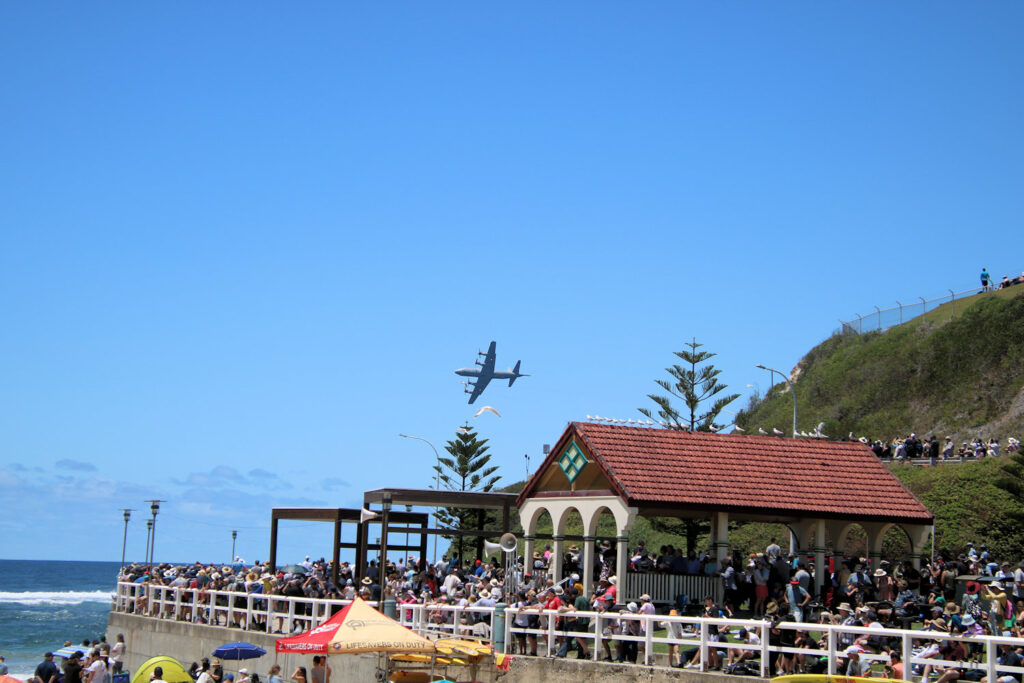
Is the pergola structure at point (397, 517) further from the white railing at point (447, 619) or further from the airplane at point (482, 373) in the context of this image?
the airplane at point (482, 373)

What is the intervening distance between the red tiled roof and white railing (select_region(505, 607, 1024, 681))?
3031 mm

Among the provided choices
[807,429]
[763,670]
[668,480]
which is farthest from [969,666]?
[807,429]

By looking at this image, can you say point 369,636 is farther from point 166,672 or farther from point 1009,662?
point 1009,662

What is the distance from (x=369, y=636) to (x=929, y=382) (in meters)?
55.7

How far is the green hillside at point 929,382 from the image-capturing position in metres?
60.8

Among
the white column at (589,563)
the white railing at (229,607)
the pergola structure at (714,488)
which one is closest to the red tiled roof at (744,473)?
the pergola structure at (714,488)

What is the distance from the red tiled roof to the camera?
81.2 feet

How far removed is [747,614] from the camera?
23.7 metres

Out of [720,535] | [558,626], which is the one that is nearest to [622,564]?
[720,535]

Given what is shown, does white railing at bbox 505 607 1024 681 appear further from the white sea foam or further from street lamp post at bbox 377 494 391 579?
the white sea foam

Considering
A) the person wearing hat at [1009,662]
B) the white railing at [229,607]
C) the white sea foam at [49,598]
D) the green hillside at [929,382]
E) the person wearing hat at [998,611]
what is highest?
the green hillside at [929,382]

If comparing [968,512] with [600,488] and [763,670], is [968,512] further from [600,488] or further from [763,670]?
[763,670]

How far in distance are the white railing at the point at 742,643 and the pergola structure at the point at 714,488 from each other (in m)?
2.72

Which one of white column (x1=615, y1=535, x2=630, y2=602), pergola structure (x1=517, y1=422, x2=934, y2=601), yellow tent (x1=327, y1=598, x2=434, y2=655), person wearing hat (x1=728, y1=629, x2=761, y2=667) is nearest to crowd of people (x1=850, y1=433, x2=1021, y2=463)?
pergola structure (x1=517, y1=422, x2=934, y2=601)
